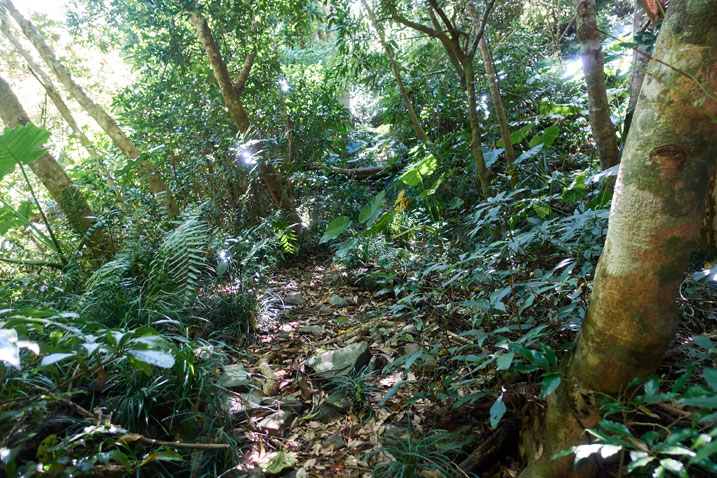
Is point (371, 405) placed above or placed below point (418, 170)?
below

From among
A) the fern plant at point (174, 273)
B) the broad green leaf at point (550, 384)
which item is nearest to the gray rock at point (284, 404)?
the fern plant at point (174, 273)

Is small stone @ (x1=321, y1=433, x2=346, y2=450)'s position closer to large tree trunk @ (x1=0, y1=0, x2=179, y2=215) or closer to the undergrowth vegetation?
the undergrowth vegetation

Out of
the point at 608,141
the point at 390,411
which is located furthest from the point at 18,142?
the point at 608,141

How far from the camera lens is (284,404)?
2.06 meters

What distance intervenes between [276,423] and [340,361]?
0.50 meters

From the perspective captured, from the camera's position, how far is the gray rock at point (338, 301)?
3.23 meters

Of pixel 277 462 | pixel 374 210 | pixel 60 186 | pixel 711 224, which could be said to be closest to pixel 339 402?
pixel 277 462

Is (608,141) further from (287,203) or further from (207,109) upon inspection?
(207,109)

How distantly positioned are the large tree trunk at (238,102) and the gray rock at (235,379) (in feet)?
6.99

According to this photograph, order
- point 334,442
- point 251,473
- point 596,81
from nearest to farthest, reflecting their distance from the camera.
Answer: point 251,473, point 334,442, point 596,81

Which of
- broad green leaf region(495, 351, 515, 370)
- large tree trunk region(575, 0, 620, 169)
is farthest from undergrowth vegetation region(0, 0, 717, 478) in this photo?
large tree trunk region(575, 0, 620, 169)

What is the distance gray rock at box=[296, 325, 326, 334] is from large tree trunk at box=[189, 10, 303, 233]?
4.98ft

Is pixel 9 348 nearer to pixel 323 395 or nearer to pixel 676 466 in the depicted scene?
pixel 676 466

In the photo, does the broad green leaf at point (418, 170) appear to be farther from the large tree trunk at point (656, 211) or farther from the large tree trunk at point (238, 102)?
the large tree trunk at point (656, 211)
